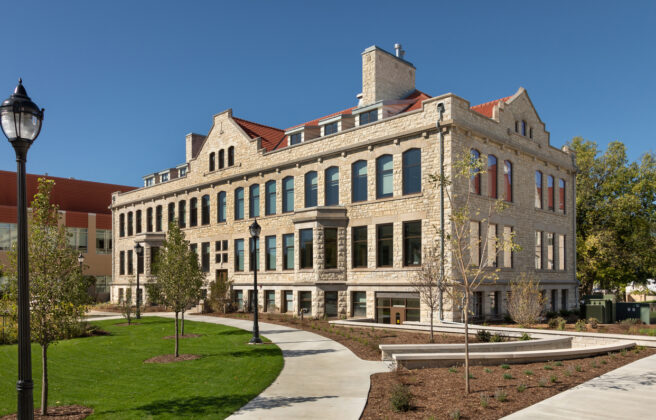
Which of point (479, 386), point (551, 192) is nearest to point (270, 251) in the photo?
point (551, 192)

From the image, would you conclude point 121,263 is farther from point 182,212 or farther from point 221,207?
point 221,207

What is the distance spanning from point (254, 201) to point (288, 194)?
3.75 m

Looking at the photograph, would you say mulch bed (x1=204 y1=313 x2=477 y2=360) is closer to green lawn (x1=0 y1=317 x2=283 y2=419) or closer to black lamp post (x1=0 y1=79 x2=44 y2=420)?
green lawn (x1=0 y1=317 x2=283 y2=419)

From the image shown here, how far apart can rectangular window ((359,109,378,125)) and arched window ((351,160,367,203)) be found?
9.02 feet

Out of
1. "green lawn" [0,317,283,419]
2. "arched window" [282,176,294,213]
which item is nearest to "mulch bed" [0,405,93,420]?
"green lawn" [0,317,283,419]

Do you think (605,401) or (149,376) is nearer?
(605,401)

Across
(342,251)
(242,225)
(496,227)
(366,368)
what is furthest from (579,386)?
(242,225)

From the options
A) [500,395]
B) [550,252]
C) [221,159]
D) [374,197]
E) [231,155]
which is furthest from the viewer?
[221,159]

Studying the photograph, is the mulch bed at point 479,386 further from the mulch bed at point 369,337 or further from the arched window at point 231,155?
the arched window at point 231,155

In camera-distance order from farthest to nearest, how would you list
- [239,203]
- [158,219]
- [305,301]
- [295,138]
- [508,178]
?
1. [158,219]
2. [239,203]
3. [295,138]
4. [305,301]
5. [508,178]

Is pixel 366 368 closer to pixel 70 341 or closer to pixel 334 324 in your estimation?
pixel 334 324

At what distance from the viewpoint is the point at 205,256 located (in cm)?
3978

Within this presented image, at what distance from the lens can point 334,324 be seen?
79.3ft

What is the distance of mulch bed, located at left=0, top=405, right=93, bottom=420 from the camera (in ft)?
33.1
